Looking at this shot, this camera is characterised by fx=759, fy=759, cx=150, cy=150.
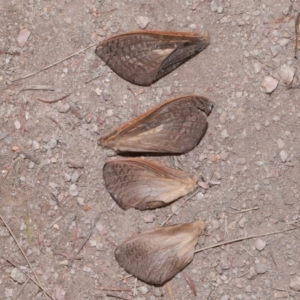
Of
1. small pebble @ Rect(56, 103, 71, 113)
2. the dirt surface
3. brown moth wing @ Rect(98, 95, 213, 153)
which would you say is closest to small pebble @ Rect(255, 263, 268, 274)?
the dirt surface

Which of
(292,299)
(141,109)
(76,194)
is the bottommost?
(292,299)

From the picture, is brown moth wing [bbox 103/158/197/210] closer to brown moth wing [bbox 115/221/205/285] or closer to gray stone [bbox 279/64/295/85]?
brown moth wing [bbox 115/221/205/285]

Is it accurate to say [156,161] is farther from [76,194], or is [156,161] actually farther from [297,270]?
[297,270]

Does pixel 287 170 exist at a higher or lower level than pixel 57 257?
higher

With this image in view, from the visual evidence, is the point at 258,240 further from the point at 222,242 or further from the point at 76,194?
the point at 76,194

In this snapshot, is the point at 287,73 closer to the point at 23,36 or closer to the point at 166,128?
the point at 166,128

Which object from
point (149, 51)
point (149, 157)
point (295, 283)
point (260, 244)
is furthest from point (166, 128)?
point (295, 283)

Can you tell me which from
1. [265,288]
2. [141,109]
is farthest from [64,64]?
[265,288]
